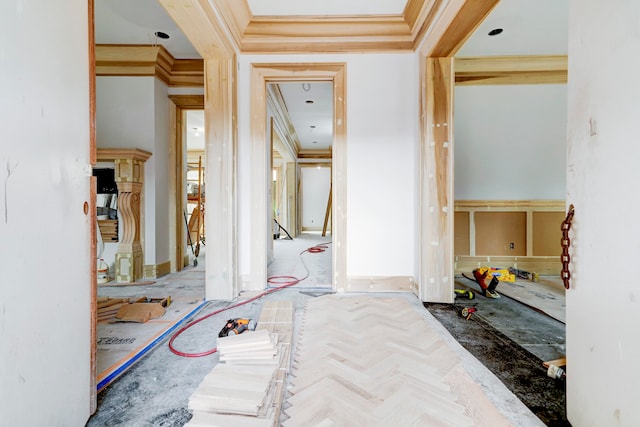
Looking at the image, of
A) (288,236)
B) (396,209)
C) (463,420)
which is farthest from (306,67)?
(288,236)

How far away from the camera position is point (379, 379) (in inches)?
54.9

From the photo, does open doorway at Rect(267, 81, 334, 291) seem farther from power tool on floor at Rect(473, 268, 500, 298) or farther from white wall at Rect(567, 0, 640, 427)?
white wall at Rect(567, 0, 640, 427)

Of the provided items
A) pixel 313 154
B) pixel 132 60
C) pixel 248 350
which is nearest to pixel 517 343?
pixel 248 350

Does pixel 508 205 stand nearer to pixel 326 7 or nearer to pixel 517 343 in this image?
pixel 517 343

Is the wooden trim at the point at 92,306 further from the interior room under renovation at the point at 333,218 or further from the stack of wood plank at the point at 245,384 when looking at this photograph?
the stack of wood plank at the point at 245,384

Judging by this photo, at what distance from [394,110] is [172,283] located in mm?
3153

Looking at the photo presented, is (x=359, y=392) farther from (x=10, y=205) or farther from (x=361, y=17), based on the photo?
(x=361, y=17)

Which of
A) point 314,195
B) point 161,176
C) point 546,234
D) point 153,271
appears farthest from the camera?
point 314,195

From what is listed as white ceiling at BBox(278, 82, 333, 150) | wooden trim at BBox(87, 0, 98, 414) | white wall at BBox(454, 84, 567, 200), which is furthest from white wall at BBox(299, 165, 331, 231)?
wooden trim at BBox(87, 0, 98, 414)

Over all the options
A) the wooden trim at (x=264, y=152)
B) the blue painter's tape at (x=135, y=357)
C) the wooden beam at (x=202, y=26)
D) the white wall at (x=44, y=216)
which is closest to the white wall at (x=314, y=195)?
the wooden trim at (x=264, y=152)

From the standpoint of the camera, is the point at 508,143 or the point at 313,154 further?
the point at 313,154

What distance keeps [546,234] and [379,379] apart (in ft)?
12.1

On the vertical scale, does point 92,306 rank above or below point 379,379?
above

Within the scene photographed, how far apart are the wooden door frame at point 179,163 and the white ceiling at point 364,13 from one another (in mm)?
554
